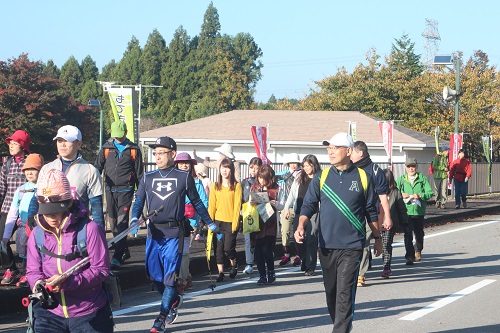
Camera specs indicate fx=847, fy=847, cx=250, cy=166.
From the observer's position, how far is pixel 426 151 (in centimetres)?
4219

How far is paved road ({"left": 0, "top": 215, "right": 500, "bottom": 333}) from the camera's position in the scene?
29.6 ft

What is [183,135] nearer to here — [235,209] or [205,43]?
[235,209]

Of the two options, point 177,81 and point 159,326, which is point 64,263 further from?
point 177,81

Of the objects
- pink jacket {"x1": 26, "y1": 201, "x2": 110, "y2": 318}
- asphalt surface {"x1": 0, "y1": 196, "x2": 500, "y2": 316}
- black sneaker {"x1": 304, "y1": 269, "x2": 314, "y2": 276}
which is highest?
pink jacket {"x1": 26, "y1": 201, "x2": 110, "y2": 318}

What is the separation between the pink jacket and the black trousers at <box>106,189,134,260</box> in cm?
646

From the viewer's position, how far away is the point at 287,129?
43.1 m

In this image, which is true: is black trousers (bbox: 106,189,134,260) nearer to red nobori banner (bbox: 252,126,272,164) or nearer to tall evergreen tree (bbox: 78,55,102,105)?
red nobori banner (bbox: 252,126,272,164)

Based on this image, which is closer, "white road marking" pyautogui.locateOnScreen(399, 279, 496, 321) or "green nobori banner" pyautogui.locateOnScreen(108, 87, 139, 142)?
"white road marking" pyautogui.locateOnScreen(399, 279, 496, 321)

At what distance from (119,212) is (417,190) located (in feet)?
16.9

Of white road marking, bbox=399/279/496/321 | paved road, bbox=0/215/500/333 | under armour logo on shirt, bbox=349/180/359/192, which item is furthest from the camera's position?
white road marking, bbox=399/279/496/321

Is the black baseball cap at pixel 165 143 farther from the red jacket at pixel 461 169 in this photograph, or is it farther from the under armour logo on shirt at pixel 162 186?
the red jacket at pixel 461 169

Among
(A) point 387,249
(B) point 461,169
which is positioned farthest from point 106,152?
(B) point 461,169

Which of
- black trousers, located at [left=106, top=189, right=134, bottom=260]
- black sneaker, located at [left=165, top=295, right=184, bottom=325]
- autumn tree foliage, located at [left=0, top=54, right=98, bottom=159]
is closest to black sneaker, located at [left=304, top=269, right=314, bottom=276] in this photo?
black trousers, located at [left=106, top=189, right=134, bottom=260]

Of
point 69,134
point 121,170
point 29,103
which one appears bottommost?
point 121,170
